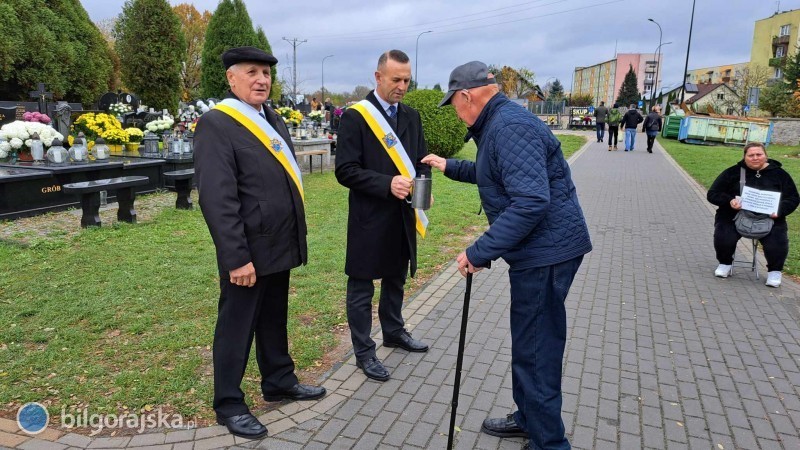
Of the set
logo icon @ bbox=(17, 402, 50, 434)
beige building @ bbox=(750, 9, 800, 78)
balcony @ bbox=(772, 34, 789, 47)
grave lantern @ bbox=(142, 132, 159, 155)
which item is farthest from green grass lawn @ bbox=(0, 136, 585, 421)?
balcony @ bbox=(772, 34, 789, 47)

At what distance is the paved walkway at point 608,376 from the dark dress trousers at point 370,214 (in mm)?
563

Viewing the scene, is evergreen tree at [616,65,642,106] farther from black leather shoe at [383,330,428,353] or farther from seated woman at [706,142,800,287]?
black leather shoe at [383,330,428,353]

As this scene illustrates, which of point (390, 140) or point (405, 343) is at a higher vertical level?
point (390, 140)

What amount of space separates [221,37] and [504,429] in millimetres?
23454

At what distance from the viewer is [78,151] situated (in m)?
9.05

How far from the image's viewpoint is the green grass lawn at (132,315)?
3402 mm

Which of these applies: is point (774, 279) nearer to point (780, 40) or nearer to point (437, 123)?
point (437, 123)

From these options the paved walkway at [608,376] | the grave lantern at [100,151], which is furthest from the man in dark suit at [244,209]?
the grave lantern at [100,151]

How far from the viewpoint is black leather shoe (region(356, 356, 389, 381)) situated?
3676 millimetres

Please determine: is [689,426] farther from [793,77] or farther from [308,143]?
[793,77]

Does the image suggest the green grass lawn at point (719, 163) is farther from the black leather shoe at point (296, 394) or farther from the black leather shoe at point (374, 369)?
the black leather shoe at point (296, 394)

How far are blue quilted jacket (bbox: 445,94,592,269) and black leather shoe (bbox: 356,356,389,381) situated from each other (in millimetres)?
1422

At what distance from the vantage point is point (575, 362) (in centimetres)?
408

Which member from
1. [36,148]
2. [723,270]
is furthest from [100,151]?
[723,270]
